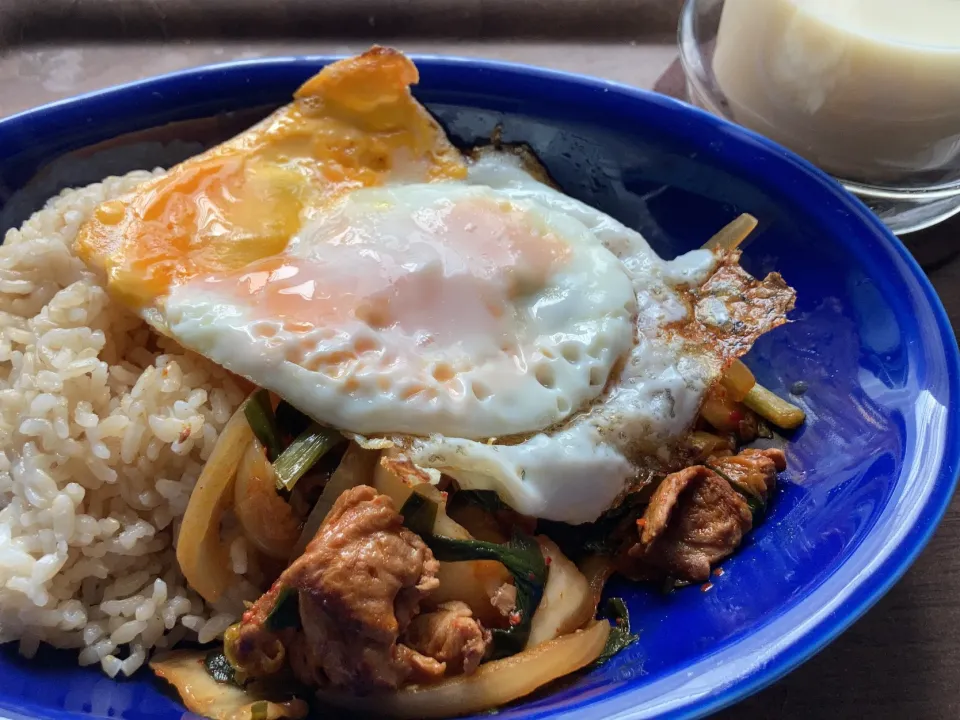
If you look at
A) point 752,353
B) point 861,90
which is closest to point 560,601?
point 752,353

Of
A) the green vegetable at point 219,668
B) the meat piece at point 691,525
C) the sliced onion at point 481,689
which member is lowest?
the green vegetable at point 219,668

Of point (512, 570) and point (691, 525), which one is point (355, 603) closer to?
point (512, 570)

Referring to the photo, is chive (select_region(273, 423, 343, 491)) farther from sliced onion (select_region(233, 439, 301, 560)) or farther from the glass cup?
the glass cup

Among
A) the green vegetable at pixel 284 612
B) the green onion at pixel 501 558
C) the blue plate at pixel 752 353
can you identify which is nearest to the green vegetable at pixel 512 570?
the green onion at pixel 501 558

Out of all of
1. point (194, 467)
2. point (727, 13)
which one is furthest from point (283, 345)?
point (727, 13)

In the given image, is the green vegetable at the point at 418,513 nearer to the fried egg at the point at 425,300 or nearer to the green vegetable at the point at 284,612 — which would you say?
the fried egg at the point at 425,300
